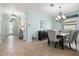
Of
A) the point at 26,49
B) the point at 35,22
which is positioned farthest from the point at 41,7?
the point at 26,49

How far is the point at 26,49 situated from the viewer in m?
2.40

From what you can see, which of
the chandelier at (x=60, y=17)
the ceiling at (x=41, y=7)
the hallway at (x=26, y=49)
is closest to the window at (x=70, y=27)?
the chandelier at (x=60, y=17)

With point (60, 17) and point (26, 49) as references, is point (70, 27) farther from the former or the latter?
point (26, 49)

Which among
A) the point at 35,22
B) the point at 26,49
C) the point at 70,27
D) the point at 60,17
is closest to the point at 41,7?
the point at 35,22

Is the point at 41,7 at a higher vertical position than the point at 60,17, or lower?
higher

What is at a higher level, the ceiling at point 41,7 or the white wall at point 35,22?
the ceiling at point 41,7

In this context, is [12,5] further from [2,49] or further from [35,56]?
[35,56]

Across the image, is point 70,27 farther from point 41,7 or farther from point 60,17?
point 41,7

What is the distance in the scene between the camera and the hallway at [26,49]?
2.34 m

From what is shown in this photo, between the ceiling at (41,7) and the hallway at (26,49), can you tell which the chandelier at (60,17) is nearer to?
the ceiling at (41,7)

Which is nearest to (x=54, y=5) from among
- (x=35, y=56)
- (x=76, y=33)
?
(x=76, y=33)

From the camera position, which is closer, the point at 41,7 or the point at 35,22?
the point at 41,7

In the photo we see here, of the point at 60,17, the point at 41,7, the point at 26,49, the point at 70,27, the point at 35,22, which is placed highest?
the point at 41,7

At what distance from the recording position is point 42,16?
8.19 feet
